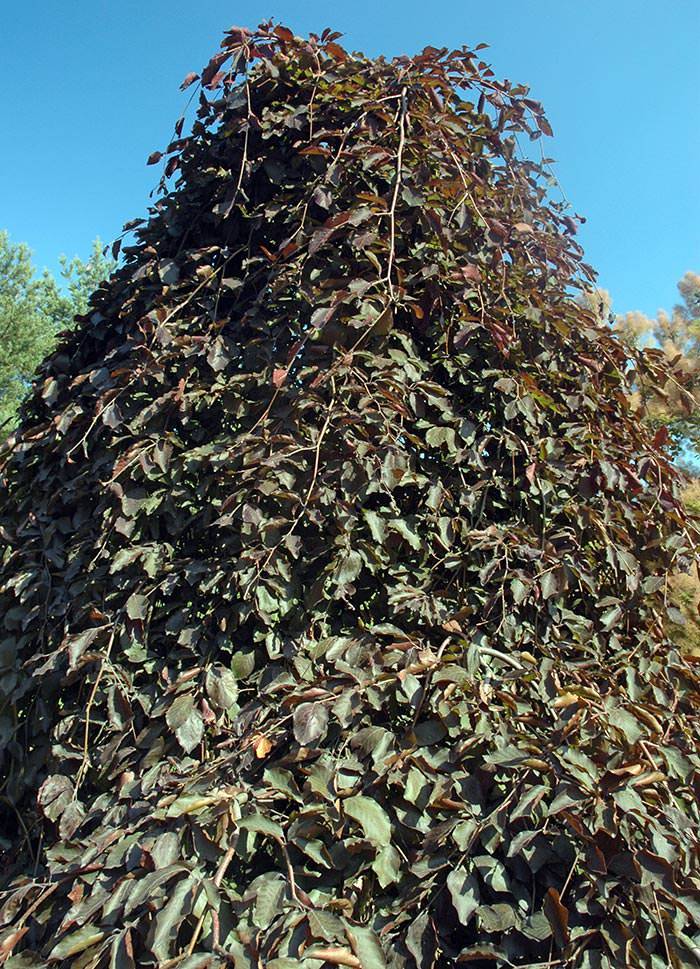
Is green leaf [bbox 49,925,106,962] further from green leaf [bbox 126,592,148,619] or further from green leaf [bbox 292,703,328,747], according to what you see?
green leaf [bbox 126,592,148,619]

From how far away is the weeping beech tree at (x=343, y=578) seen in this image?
3.39 feet

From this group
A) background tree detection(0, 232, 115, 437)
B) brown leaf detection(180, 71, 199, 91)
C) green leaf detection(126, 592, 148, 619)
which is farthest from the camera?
background tree detection(0, 232, 115, 437)

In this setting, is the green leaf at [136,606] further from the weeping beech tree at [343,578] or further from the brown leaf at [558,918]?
the brown leaf at [558,918]

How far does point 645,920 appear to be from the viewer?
101 cm

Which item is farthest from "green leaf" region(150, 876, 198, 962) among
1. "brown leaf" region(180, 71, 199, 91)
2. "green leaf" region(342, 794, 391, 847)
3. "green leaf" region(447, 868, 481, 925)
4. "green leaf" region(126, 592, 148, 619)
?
"brown leaf" region(180, 71, 199, 91)

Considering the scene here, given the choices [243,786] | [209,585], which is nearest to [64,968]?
[243,786]

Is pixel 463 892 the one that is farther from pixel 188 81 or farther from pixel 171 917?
pixel 188 81

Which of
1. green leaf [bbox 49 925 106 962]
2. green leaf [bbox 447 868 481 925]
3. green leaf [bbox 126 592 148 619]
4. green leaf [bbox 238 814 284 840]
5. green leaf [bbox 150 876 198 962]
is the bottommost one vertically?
green leaf [bbox 49 925 106 962]

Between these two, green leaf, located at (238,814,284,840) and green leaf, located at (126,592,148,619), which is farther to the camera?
green leaf, located at (126,592,148,619)

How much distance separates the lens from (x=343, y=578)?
1.25 m

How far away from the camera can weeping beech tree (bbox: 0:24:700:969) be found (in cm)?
103

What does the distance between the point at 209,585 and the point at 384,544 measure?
33 centimetres

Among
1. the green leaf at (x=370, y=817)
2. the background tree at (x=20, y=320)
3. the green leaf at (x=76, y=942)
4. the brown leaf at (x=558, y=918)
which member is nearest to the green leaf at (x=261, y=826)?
the green leaf at (x=370, y=817)

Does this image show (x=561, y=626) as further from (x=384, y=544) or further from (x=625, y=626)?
(x=384, y=544)
